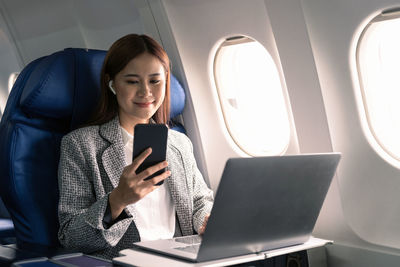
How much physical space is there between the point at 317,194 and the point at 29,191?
1136mm

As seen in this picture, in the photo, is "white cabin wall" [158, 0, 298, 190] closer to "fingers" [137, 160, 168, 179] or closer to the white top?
the white top

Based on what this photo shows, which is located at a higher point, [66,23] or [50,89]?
[66,23]

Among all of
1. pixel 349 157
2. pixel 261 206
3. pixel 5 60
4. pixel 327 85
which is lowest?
pixel 349 157

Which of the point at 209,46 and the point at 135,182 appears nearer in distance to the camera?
the point at 135,182

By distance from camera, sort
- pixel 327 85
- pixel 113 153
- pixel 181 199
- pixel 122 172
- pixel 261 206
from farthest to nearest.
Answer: pixel 327 85, pixel 181 199, pixel 113 153, pixel 122 172, pixel 261 206

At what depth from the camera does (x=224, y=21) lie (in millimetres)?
2840

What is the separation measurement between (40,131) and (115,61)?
0.42 meters

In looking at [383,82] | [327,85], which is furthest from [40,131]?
[383,82]

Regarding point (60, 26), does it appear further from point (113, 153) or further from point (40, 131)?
point (113, 153)

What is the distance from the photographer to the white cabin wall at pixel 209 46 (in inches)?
107

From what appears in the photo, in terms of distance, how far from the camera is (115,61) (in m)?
2.33

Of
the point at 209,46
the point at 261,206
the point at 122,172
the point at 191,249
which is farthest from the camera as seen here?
the point at 209,46

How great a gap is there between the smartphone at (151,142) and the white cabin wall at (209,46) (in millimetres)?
1079

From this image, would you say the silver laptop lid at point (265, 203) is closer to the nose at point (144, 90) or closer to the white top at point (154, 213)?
the white top at point (154, 213)
